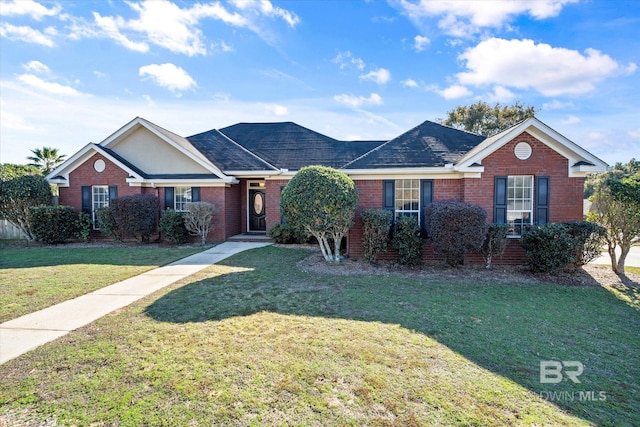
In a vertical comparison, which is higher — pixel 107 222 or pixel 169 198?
pixel 169 198

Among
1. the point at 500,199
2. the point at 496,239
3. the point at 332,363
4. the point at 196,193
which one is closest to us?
the point at 332,363

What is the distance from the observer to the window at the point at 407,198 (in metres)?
11.1

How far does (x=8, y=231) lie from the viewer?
1711 centimetres

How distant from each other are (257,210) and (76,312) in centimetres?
1162

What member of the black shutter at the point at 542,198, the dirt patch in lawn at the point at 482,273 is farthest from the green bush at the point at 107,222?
the black shutter at the point at 542,198

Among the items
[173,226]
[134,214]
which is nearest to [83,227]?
[134,214]

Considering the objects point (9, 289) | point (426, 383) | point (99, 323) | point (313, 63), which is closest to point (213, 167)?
point (313, 63)

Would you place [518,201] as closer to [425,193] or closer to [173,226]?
[425,193]

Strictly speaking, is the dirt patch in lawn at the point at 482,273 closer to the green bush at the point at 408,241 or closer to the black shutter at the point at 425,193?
the green bush at the point at 408,241

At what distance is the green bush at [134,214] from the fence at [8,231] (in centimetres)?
753

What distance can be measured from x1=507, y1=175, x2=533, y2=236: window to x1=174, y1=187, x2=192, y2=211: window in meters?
13.5

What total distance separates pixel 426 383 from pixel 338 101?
63.6 feet

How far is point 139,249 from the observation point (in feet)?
43.4

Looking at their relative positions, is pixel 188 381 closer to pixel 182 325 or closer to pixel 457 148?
pixel 182 325
